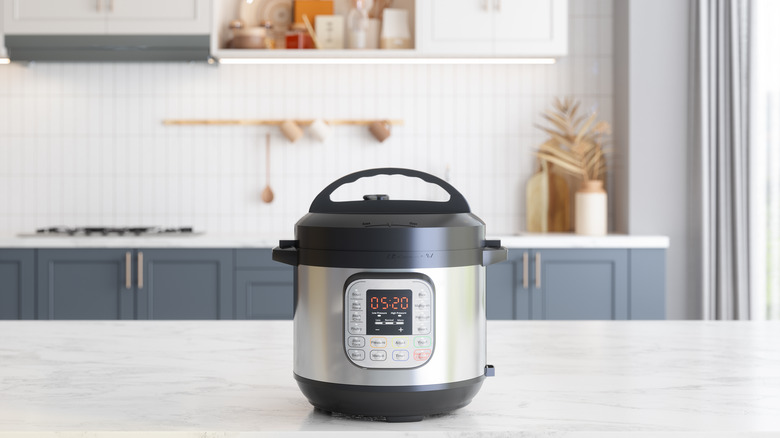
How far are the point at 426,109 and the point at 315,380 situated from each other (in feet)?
10.2

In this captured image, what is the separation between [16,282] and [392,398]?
2.95m

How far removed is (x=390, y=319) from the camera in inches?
30.9

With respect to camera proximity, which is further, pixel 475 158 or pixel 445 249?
pixel 475 158

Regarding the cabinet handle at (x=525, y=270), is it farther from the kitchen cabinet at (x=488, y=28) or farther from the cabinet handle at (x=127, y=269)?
the cabinet handle at (x=127, y=269)

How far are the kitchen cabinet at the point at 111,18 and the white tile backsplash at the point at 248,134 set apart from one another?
41cm

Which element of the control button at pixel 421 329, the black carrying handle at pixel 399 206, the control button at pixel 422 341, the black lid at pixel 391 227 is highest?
the black carrying handle at pixel 399 206

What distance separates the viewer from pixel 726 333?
1.37 metres

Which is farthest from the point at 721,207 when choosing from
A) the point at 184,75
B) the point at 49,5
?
the point at 49,5

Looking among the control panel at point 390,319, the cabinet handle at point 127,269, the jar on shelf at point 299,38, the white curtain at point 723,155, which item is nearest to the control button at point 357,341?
the control panel at point 390,319

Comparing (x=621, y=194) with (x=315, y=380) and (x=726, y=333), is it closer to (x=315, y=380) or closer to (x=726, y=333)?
(x=726, y=333)

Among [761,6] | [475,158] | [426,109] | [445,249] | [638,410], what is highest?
[761,6]

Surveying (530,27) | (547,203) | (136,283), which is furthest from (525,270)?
(136,283)

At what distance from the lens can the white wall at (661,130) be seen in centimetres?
352

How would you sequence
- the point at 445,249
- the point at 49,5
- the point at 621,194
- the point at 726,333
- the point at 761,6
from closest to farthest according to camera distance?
the point at 445,249 → the point at 726,333 → the point at 761,6 → the point at 49,5 → the point at 621,194
